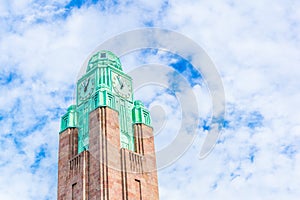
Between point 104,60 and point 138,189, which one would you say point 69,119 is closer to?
point 104,60

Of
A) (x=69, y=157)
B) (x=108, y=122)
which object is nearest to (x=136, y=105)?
(x=108, y=122)

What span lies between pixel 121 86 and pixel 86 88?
3069mm

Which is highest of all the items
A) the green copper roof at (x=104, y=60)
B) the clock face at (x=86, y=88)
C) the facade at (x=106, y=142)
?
the green copper roof at (x=104, y=60)

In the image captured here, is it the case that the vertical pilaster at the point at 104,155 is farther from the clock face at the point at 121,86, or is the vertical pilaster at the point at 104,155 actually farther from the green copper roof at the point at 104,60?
the green copper roof at the point at 104,60

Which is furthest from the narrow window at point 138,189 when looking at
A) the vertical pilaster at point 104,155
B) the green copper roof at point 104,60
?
the green copper roof at point 104,60

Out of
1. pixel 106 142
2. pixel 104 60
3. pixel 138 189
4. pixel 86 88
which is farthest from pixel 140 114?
pixel 138 189

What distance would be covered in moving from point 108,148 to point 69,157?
4.20 m

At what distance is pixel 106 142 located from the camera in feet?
120

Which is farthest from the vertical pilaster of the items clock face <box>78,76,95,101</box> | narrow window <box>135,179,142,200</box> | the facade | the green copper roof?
the green copper roof

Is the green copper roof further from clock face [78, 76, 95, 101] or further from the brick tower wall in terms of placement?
the brick tower wall

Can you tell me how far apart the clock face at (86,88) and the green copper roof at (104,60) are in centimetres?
120

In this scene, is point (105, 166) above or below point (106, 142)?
below

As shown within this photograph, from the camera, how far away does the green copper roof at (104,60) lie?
138 feet

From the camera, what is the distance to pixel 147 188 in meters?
37.4
